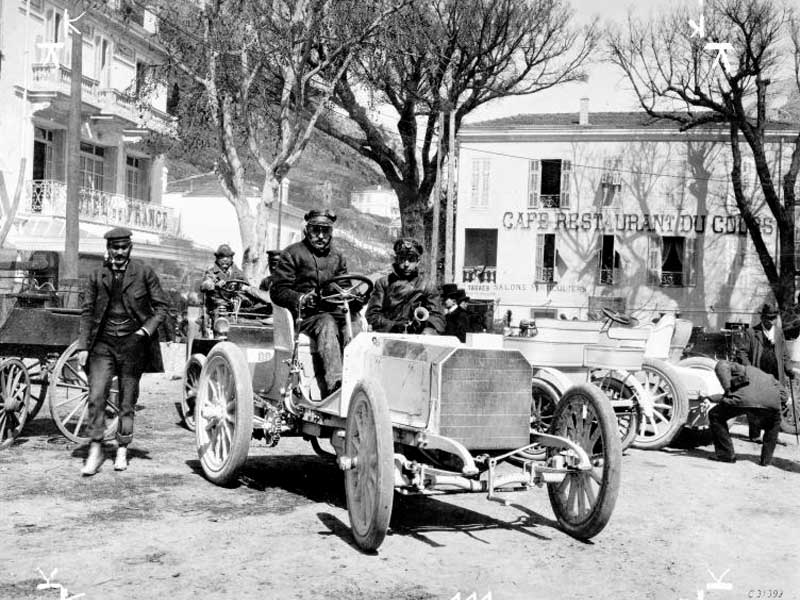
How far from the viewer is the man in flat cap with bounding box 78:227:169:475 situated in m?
7.96

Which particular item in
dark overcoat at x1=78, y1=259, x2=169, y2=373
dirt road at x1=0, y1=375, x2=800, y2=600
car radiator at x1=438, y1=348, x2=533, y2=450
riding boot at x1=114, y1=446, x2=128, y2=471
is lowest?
dirt road at x1=0, y1=375, x2=800, y2=600

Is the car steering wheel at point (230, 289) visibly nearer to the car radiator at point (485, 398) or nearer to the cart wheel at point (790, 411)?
the car radiator at point (485, 398)

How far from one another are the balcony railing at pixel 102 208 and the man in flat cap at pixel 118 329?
816 inches

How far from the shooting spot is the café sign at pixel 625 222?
1574 inches

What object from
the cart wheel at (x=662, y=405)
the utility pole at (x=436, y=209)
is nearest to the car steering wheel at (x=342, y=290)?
the cart wheel at (x=662, y=405)

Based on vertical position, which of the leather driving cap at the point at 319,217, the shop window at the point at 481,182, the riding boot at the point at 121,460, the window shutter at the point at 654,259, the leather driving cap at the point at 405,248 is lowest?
the riding boot at the point at 121,460

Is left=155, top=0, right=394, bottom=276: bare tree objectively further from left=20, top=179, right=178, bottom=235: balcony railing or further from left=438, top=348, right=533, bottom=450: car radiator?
left=438, top=348, right=533, bottom=450: car radiator

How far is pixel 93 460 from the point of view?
7762 millimetres

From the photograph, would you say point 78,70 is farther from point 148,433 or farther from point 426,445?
point 426,445

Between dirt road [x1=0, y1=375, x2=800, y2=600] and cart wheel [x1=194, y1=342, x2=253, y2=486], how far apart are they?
0.22 m

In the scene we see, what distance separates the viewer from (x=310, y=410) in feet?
23.8

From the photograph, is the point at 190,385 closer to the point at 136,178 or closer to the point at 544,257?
the point at 136,178

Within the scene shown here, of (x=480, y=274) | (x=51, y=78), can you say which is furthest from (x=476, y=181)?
(x=51, y=78)

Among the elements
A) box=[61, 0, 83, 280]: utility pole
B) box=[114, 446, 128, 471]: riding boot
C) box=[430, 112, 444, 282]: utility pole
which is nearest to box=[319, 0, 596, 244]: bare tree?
box=[430, 112, 444, 282]: utility pole
